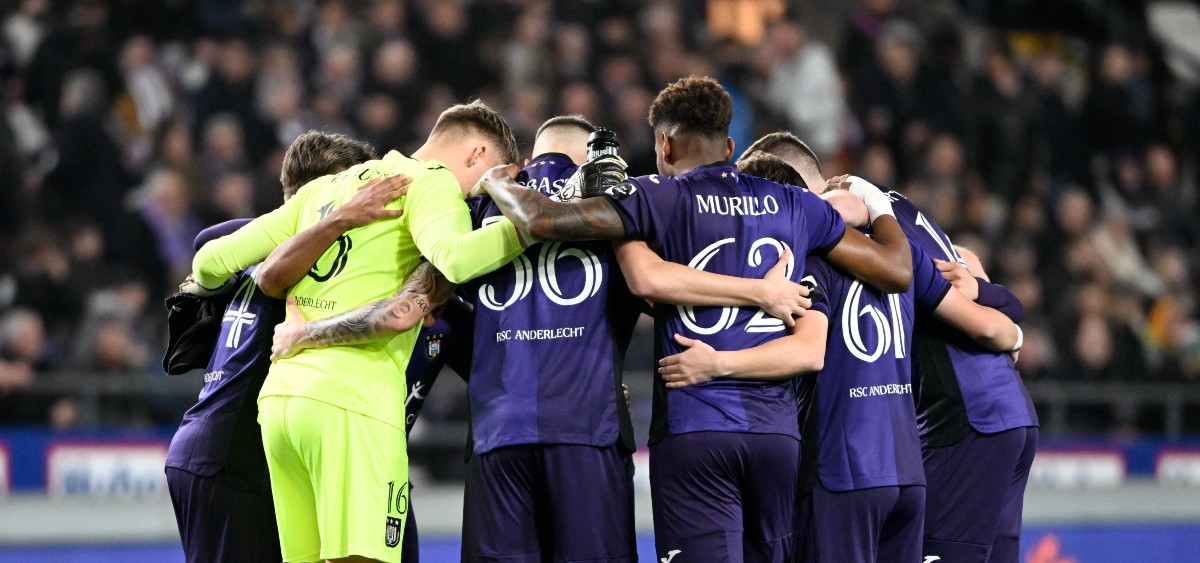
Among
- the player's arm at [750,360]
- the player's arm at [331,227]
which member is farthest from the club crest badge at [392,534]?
the player's arm at [750,360]

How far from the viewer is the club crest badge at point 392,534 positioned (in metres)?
5.13

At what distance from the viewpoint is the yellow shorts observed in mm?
5047

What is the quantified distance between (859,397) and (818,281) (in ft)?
1.68

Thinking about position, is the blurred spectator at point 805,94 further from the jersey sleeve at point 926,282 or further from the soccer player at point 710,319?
the soccer player at point 710,319

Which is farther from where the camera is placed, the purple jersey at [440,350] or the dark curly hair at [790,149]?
the dark curly hair at [790,149]

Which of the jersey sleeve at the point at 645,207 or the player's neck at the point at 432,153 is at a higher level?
the player's neck at the point at 432,153

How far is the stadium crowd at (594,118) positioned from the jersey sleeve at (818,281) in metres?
6.55

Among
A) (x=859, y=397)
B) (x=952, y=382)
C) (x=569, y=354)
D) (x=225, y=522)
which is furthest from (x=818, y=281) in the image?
(x=225, y=522)

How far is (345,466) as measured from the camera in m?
5.07

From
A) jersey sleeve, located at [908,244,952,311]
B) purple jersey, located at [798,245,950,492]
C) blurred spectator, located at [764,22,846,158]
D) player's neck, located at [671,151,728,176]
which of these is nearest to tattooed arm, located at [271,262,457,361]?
player's neck, located at [671,151,728,176]

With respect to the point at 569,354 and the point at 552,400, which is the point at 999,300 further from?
the point at 552,400

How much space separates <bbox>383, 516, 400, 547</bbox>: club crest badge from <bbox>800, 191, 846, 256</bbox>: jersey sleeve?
2023 mm

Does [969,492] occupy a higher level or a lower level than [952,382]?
lower

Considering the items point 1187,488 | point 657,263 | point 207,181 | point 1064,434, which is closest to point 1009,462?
point 657,263
